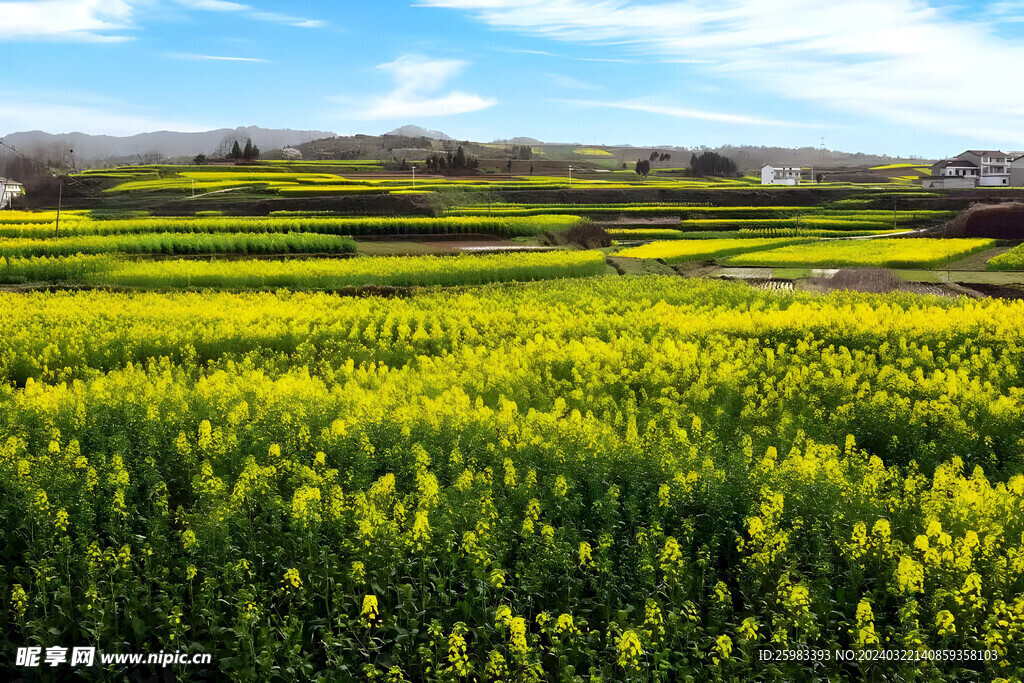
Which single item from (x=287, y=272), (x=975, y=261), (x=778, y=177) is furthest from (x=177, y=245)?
(x=778, y=177)

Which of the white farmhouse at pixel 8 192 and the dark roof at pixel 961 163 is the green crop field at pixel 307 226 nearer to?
the white farmhouse at pixel 8 192

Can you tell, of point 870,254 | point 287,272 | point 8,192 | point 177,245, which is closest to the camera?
point 287,272

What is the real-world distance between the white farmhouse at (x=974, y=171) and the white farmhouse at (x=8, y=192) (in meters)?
95.5

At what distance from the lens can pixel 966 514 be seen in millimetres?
7676

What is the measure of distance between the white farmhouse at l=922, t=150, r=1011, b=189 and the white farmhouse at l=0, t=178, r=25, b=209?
313 feet

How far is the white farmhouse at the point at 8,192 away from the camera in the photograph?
72.3m

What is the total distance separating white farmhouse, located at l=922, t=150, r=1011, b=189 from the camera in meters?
101

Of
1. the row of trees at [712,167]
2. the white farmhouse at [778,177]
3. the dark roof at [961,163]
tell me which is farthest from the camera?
the row of trees at [712,167]

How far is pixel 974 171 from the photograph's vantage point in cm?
10588

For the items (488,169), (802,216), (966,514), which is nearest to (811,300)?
(966,514)

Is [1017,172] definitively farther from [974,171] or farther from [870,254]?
[870,254]

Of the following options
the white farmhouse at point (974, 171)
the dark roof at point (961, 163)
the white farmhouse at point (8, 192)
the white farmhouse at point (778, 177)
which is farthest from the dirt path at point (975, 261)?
the white farmhouse at point (778, 177)

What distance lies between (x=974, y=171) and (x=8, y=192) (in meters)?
105

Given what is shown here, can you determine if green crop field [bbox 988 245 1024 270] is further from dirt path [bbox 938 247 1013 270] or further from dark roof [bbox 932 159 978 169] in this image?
dark roof [bbox 932 159 978 169]
